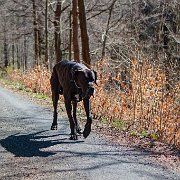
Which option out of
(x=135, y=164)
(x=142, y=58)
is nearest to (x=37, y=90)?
(x=142, y=58)

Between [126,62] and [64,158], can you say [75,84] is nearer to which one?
[64,158]

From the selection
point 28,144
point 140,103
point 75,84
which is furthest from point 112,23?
point 28,144

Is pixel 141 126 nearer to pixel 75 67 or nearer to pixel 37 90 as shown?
pixel 75 67

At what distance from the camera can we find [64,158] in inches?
246

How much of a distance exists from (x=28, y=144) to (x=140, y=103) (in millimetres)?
3158

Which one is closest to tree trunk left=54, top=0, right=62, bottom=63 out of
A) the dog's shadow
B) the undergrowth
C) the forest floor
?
the undergrowth

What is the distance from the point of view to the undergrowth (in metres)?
8.20

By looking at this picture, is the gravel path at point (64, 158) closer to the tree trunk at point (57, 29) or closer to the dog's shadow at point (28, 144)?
the dog's shadow at point (28, 144)

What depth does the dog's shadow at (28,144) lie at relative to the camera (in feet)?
21.6

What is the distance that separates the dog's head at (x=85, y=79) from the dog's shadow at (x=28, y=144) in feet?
3.47

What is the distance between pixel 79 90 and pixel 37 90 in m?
10.8

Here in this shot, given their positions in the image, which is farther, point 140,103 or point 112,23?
point 112,23

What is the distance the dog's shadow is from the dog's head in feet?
3.47

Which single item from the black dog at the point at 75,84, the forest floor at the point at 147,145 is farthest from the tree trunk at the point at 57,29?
the black dog at the point at 75,84
